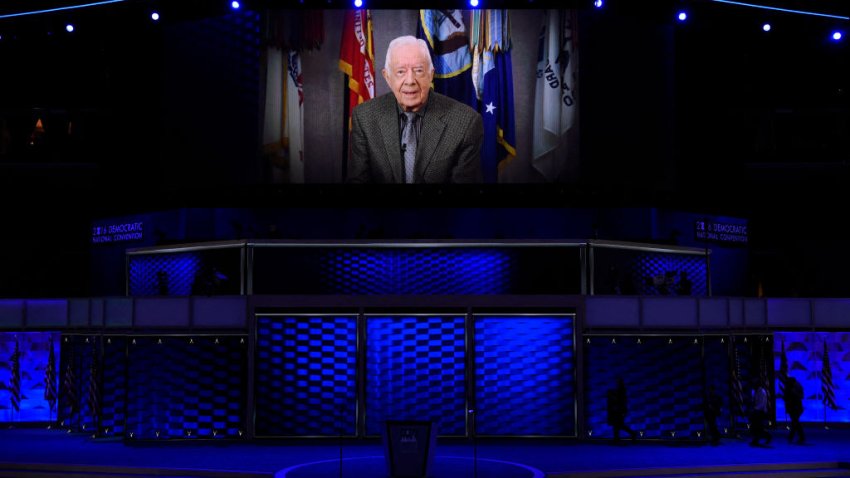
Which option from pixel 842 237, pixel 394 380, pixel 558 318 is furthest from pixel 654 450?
pixel 842 237

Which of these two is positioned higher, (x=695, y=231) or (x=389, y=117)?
(x=389, y=117)

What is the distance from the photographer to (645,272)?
29.7 metres

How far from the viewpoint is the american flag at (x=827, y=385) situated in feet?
107

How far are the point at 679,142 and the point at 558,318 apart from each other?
9.17 m

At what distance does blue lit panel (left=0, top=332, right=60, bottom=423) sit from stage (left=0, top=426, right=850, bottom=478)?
6029mm

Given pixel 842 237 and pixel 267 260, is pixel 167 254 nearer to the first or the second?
pixel 267 260

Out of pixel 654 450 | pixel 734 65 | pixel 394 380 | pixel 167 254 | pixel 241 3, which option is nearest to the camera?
pixel 654 450

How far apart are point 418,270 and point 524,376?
3619mm

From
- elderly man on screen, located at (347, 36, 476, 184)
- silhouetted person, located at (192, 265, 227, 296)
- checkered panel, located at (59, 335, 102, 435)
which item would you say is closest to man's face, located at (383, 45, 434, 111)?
elderly man on screen, located at (347, 36, 476, 184)

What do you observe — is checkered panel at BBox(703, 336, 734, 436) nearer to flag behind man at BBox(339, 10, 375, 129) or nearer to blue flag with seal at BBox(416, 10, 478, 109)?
blue flag with seal at BBox(416, 10, 478, 109)

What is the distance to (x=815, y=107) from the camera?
3700 centimetres

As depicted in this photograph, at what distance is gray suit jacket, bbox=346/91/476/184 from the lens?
31.8 meters

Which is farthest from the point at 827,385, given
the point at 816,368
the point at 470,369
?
the point at 470,369

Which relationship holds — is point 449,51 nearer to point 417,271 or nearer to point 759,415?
point 417,271
